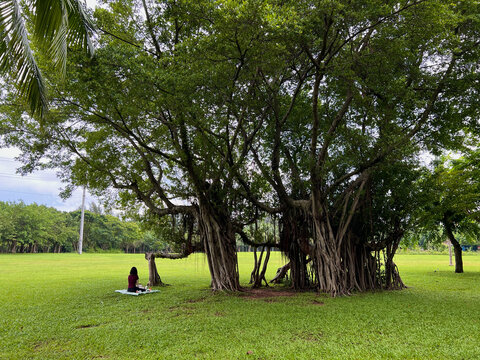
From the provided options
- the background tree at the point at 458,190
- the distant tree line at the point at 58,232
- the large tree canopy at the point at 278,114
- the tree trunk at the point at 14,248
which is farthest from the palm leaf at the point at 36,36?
the tree trunk at the point at 14,248

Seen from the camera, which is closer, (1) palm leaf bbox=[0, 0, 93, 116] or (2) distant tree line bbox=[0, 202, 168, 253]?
(1) palm leaf bbox=[0, 0, 93, 116]

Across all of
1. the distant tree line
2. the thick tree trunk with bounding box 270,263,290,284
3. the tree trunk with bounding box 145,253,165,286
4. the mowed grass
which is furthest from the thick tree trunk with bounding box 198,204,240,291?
the distant tree line

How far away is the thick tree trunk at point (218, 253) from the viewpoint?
28.7 ft

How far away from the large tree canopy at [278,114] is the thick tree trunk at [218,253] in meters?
0.05

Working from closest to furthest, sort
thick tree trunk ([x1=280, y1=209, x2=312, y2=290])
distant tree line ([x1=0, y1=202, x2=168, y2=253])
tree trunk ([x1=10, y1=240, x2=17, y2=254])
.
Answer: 1. thick tree trunk ([x1=280, y1=209, x2=312, y2=290])
2. distant tree line ([x1=0, y1=202, x2=168, y2=253])
3. tree trunk ([x1=10, y1=240, x2=17, y2=254])

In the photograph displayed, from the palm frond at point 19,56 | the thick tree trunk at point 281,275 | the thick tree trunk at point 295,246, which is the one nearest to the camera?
the palm frond at point 19,56

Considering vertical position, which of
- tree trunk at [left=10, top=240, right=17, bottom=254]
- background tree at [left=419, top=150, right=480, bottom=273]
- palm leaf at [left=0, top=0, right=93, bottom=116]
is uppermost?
palm leaf at [left=0, top=0, right=93, bottom=116]

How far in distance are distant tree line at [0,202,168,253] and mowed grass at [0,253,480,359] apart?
2431 cm

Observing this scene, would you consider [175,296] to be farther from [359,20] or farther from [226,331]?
[359,20]

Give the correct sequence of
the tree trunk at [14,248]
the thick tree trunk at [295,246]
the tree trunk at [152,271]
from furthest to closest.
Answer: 1. the tree trunk at [14,248]
2. the tree trunk at [152,271]
3. the thick tree trunk at [295,246]

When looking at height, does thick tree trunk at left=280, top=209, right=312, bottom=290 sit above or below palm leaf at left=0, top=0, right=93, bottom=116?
below

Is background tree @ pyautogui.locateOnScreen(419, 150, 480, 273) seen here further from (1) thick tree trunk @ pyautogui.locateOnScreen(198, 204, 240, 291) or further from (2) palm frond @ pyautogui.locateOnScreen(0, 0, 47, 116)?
(2) palm frond @ pyautogui.locateOnScreen(0, 0, 47, 116)

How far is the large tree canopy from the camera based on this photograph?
5.98 meters

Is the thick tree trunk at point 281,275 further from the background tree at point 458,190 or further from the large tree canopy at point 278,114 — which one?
the background tree at point 458,190
